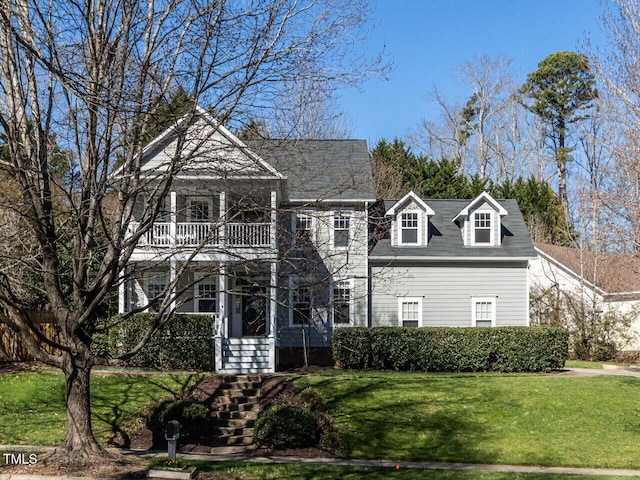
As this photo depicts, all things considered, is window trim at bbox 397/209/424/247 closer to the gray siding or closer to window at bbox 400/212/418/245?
window at bbox 400/212/418/245

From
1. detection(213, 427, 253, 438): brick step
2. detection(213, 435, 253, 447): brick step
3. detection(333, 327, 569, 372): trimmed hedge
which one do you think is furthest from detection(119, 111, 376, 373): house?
detection(213, 435, 253, 447): brick step

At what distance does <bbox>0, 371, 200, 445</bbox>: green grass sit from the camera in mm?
14641

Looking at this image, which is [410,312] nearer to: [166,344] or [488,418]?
[166,344]

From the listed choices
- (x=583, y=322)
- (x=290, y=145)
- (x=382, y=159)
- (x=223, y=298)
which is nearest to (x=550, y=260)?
(x=583, y=322)

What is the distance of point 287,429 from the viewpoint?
45.7ft

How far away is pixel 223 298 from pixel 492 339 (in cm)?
829

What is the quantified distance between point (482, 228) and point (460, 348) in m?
6.25

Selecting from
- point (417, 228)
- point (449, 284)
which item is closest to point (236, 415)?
point (449, 284)

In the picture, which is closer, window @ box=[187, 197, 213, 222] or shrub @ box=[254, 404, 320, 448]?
window @ box=[187, 197, 213, 222]

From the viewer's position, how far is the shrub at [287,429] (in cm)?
1395

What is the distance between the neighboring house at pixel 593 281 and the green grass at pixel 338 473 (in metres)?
19.6

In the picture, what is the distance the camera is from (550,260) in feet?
111

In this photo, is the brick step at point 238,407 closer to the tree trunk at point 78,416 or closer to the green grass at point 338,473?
the green grass at point 338,473

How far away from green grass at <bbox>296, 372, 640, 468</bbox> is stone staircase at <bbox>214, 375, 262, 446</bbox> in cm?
135
